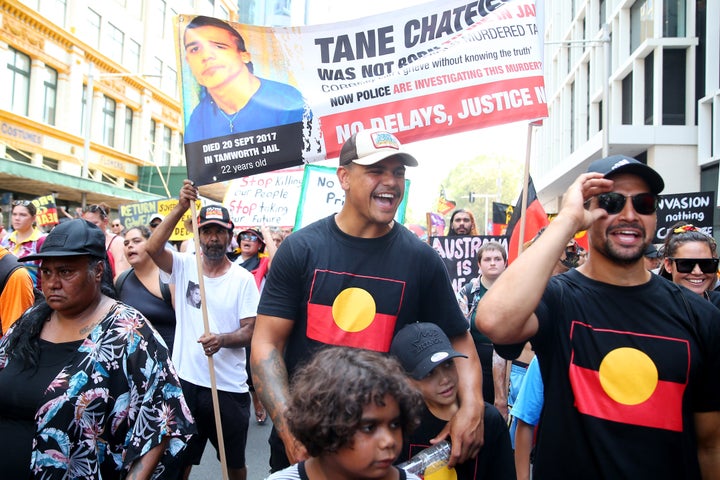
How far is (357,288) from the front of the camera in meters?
2.79

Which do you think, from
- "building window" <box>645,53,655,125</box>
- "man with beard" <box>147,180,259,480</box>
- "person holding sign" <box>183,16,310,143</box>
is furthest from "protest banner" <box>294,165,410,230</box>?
"building window" <box>645,53,655,125</box>

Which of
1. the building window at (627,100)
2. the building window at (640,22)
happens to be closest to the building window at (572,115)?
the building window at (627,100)

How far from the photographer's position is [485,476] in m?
2.61

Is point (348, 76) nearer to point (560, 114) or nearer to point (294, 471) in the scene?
point (294, 471)

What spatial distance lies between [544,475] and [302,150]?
9.17 ft

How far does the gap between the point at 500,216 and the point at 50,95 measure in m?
22.6

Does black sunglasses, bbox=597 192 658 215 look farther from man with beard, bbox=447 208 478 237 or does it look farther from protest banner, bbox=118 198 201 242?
protest banner, bbox=118 198 201 242

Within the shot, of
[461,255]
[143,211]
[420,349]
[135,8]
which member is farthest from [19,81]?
[420,349]

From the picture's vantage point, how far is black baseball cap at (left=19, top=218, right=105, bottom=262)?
274cm

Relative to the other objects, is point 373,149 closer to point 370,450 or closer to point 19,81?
point 370,450

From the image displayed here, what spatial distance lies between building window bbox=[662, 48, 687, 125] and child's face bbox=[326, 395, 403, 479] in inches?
935

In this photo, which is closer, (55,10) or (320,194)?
(320,194)

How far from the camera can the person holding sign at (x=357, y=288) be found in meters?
2.76

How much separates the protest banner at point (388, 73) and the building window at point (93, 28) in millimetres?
27557
